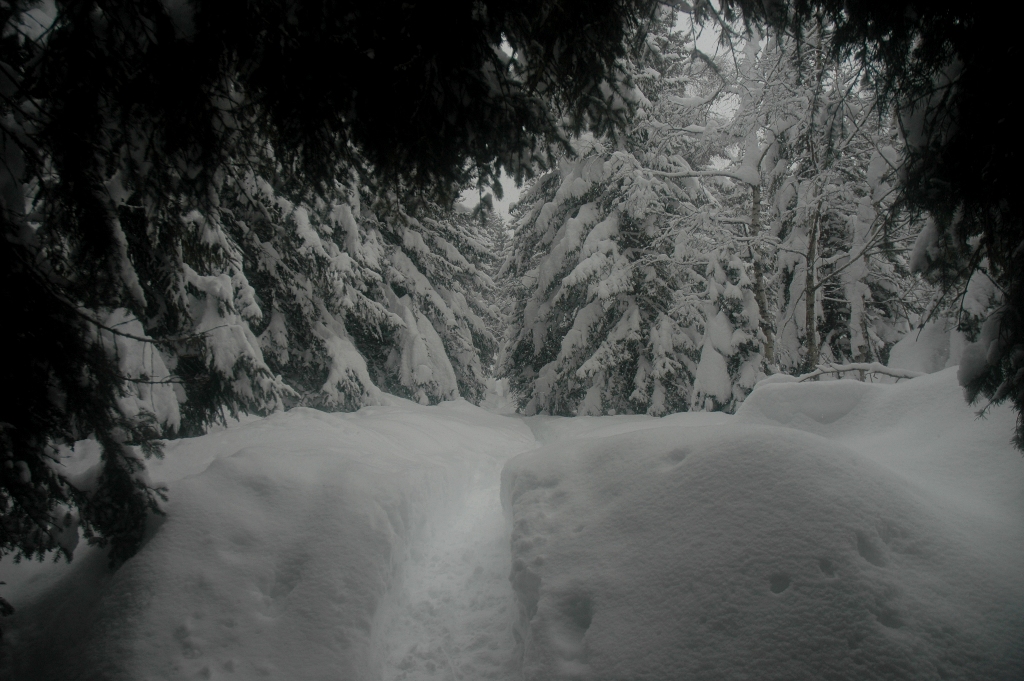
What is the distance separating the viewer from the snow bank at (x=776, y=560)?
2.26 m

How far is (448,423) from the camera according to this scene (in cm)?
1056

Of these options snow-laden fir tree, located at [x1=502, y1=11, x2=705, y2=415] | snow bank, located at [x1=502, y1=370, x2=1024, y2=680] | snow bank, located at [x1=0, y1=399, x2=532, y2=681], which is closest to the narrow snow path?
snow bank, located at [x1=0, y1=399, x2=532, y2=681]

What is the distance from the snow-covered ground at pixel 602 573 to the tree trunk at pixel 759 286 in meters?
6.46

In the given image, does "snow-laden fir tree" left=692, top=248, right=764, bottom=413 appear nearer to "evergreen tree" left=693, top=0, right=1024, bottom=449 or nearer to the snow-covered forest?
the snow-covered forest

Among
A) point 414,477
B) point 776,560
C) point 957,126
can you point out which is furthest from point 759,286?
point 776,560

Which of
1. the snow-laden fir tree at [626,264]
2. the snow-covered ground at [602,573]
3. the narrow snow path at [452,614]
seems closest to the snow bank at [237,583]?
the snow-covered ground at [602,573]

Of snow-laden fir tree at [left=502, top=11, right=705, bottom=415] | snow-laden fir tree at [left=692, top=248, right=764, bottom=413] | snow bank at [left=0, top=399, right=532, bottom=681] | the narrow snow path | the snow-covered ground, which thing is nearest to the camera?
the snow-covered ground

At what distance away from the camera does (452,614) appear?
3.95m

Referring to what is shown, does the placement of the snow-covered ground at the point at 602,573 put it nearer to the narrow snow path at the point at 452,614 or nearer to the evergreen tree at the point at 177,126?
the narrow snow path at the point at 452,614

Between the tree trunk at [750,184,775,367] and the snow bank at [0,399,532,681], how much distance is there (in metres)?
9.74

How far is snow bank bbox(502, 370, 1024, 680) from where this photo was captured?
2264mm

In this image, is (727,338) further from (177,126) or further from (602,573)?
(177,126)

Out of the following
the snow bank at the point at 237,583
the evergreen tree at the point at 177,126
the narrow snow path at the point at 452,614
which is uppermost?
the evergreen tree at the point at 177,126

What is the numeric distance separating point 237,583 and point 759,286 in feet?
39.3
